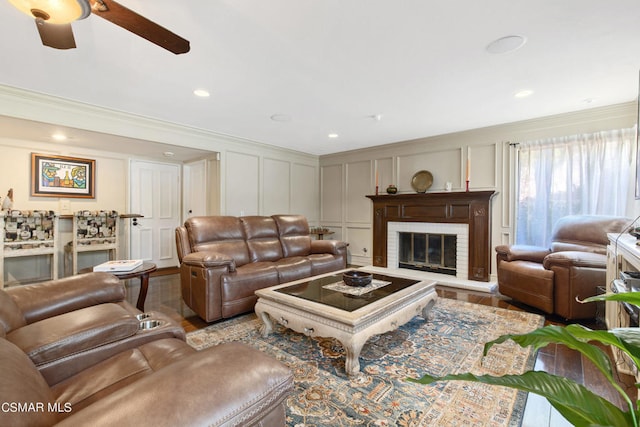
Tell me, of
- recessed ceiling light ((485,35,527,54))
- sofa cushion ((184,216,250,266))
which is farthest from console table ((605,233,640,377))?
sofa cushion ((184,216,250,266))

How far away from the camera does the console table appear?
1727 mm

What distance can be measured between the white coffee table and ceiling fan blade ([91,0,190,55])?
→ 6.00ft

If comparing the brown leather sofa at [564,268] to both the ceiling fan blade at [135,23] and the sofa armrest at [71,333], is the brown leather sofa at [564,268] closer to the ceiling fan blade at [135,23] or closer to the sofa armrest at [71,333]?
the sofa armrest at [71,333]

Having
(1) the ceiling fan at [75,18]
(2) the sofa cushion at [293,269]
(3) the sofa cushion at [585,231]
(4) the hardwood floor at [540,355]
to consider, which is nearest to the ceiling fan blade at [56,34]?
(1) the ceiling fan at [75,18]

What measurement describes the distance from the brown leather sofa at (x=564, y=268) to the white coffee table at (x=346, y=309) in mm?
1169

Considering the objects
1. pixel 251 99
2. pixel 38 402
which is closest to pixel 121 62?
pixel 251 99

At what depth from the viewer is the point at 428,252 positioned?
4.84 metres

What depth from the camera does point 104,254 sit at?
4680 millimetres

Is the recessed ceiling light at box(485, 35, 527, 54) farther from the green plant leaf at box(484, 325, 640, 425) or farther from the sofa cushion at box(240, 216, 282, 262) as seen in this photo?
the sofa cushion at box(240, 216, 282, 262)

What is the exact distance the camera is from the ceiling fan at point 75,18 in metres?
1.29

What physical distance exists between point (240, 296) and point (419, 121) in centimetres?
318

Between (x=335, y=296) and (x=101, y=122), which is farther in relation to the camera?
(x=101, y=122)

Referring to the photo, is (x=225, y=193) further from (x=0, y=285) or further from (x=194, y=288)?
(x=0, y=285)

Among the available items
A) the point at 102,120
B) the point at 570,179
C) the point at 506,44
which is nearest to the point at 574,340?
the point at 506,44
